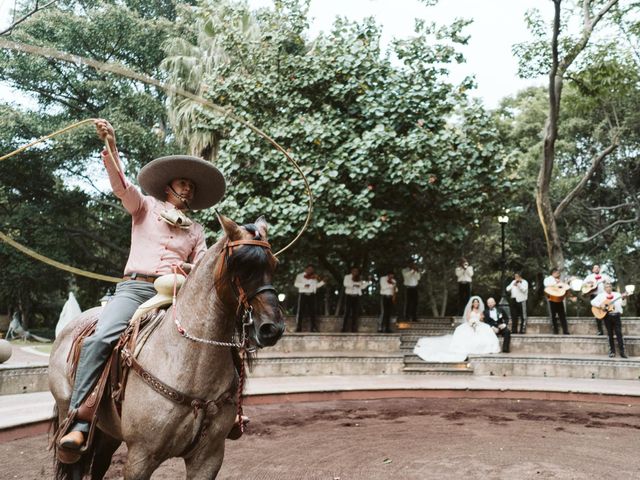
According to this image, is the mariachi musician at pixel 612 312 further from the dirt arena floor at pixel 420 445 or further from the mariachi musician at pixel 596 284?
the dirt arena floor at pixel 420 445

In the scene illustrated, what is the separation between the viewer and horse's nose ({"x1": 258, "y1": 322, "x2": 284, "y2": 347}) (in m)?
2.50

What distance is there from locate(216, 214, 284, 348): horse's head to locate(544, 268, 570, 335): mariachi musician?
14229 mm

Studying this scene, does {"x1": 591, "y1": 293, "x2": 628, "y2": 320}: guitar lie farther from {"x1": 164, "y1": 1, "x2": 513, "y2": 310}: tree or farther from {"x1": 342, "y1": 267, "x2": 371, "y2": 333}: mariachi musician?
{"x1": 342, "y1": 267, "x2": 371, "y2": 333}: mariachi musician

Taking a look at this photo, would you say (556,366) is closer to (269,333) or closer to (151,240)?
(151,240)

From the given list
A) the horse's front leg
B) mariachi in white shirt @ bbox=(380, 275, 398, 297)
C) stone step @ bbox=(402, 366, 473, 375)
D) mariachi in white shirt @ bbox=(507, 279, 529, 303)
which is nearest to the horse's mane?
the horse's front leg

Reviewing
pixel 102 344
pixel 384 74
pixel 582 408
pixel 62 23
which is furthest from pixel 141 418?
pixel 62 23

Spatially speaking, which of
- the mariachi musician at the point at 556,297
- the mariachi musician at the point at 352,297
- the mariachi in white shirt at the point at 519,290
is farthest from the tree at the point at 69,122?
the mariachi musician at the point at 556,297

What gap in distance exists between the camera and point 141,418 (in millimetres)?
3072

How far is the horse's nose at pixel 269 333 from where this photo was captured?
250 centimetres

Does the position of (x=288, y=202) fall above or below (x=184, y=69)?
below

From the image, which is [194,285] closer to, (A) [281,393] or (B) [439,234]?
(A) [281,393]

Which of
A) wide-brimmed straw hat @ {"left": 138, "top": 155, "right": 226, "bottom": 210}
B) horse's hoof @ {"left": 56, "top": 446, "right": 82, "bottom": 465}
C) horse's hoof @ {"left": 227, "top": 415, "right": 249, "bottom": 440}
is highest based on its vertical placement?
wide-brimmed straw hat @ {"left": 138, "top": 155, "right": 226, "bottom": 210}

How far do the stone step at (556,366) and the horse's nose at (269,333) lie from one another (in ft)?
37.9

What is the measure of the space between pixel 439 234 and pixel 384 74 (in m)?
4.86
